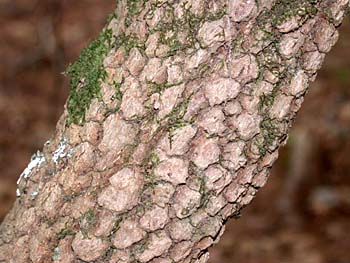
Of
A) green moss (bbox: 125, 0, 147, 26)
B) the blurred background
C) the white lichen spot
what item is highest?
the blurred background

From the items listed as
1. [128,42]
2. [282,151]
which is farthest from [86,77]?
[282,151]

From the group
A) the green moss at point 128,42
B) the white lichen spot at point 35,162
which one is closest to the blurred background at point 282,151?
the white lichen spot at point 35,162

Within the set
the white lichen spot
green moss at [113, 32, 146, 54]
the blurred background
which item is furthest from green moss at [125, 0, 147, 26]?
the blurred background

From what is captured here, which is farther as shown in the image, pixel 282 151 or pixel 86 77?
pixel 282 151

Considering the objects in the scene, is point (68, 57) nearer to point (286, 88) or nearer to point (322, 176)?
point (322, 176)

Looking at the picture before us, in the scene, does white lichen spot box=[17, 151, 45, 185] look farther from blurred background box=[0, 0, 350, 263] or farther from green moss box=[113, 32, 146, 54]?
blurred background box=[0, 0, 350, 263]

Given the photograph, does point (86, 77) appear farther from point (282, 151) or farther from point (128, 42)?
point (282, 151)

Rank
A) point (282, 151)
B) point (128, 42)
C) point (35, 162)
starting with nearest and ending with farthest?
point (128, 42) → point (35, 162) → point (282, 151)
